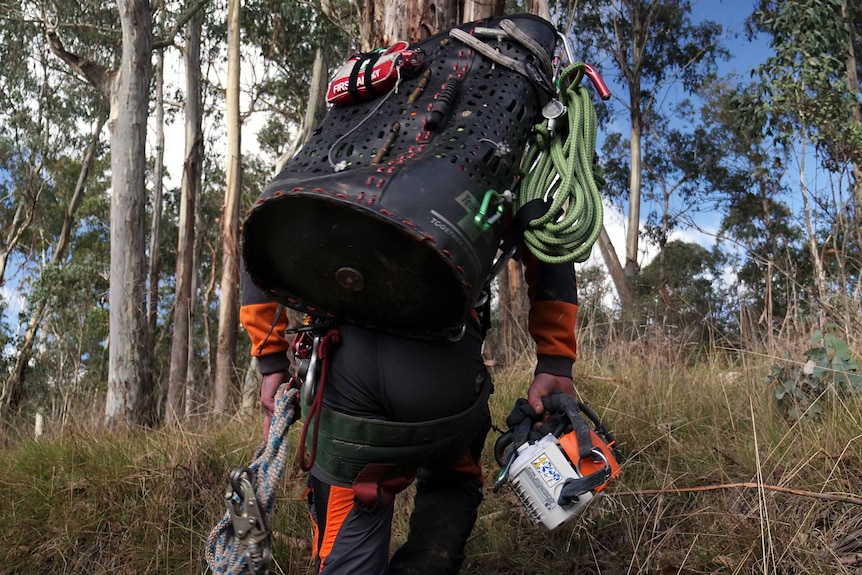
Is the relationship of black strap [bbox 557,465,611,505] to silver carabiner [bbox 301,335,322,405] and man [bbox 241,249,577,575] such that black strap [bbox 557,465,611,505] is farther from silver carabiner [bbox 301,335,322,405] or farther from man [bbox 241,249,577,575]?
silver carabiner [bbox 301,335,322,405]

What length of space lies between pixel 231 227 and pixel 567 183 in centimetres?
879

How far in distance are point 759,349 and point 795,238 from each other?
14432mm

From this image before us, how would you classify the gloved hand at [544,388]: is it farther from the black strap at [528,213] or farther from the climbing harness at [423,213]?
the black strap at [528,213]

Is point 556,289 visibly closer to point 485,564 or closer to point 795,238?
point 485,564

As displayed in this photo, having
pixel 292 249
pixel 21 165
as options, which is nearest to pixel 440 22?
pixel 292 249

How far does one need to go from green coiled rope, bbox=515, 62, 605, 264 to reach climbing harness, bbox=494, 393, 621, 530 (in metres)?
0.42

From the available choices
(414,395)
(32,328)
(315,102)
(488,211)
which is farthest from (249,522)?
(32,328)

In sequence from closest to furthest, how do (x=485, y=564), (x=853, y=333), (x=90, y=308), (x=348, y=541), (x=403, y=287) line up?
1. (x=403, y=287)
2. (x=348, y=541)
3. (x=485, y=564)
4. (x=853, y=333)
5. (x=90, y=308)

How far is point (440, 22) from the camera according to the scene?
2.67m

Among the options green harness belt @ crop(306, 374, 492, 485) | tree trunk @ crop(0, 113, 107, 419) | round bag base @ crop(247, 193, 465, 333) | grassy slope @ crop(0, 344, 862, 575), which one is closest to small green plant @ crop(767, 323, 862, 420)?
grassy slope @ crop(0, 344, 862, 575)

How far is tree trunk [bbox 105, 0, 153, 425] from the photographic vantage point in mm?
7406

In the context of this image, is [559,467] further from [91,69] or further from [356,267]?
[91,69]

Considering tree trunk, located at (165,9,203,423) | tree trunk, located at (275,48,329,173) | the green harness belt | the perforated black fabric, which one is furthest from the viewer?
tree trunk, located at (275,48,329,173)

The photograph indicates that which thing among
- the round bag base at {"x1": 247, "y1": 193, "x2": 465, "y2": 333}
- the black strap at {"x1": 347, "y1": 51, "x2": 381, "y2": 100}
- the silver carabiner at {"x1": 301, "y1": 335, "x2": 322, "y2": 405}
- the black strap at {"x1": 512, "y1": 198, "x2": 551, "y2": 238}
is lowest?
the silver carabiner at {"x1": 301, "y1": 335, "x2": 322, "y2": 405}
